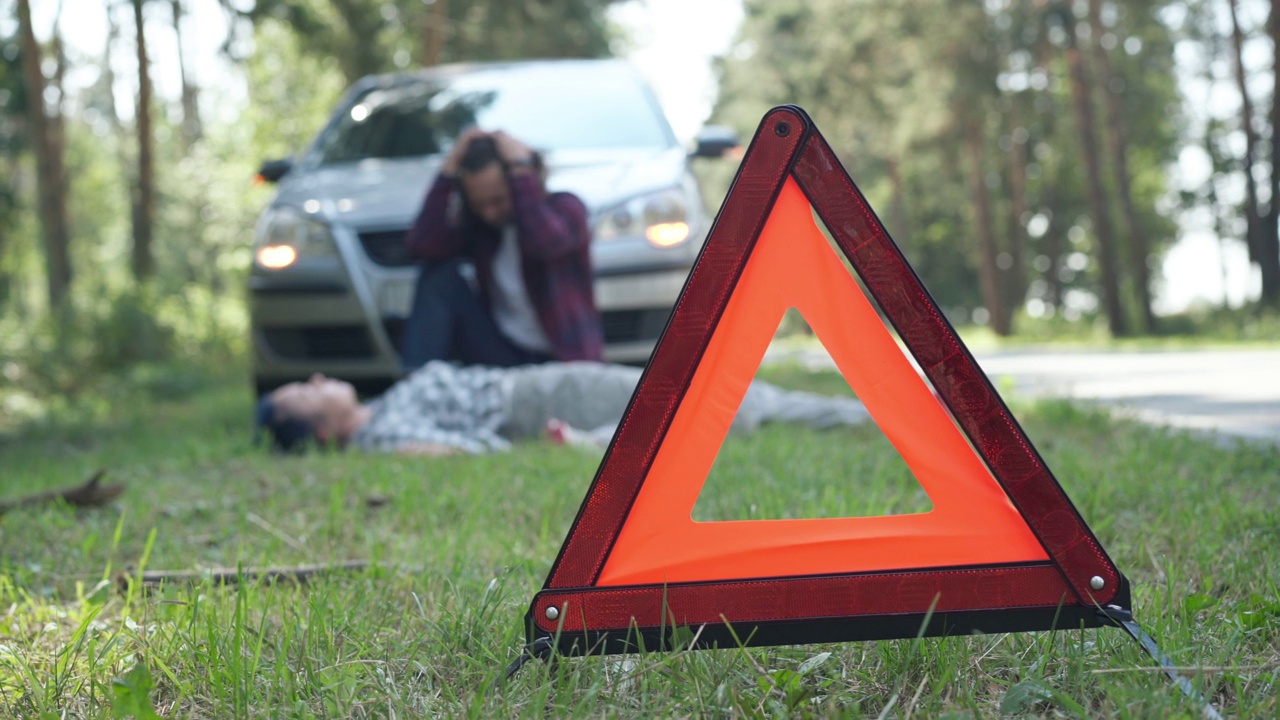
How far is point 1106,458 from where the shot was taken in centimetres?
395

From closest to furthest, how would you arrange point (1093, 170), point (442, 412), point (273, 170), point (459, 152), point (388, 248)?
point (442, 412)
point (459, 152)
point (388, 248)
point (273, 170)
point (1093, 170)

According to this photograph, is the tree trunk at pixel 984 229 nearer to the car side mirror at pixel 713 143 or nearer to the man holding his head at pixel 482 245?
the car side mirror at pixel 713 143

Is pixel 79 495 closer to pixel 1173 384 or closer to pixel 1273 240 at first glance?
pixel 1173 384

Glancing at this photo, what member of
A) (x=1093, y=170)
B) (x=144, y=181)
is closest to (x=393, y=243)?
(x=144, y=181)

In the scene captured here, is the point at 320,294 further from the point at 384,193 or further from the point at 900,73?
the point at 900,73

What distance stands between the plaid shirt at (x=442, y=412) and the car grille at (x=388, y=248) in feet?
2.08

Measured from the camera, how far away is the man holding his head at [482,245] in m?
5.29

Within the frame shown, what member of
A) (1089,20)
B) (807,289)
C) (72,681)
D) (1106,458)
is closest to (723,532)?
(807,289)

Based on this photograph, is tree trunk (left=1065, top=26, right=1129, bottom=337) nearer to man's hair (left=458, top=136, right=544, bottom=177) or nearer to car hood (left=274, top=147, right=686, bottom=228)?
car hood (left=274, top=147, right=686, bottom=228)

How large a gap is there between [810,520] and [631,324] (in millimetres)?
3945

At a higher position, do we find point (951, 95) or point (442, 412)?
point (442, 412)

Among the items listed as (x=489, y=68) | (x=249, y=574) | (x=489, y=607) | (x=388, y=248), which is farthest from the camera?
(x=489, y=68)

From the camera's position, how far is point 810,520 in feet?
5.80

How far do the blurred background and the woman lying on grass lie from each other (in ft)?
23.4
